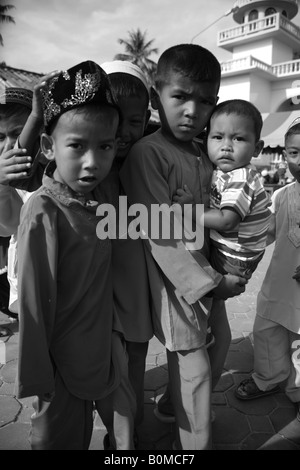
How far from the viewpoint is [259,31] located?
21.4m

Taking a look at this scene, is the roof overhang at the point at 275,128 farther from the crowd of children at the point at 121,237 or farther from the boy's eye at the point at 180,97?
the boy's eye at the point at 180,97

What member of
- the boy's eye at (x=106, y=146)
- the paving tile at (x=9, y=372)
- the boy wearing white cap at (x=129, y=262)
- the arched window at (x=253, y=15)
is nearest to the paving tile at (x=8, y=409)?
the paving tile at (x=9, y=372)

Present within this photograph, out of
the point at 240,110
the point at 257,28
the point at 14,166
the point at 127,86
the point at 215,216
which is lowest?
the point at 215,216

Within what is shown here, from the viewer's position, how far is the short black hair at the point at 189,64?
1.46 m

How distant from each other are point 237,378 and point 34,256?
1.95 m

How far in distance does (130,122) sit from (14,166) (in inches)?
21.0

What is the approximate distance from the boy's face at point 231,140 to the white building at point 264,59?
17.0 metres

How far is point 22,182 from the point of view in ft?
5.08

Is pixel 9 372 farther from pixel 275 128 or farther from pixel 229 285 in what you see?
pixel 275 128

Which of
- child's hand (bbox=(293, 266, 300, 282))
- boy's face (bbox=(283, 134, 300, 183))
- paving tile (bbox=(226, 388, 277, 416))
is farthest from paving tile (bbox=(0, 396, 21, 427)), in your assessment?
boy's face (bbox=(283, 134, 300, 183))

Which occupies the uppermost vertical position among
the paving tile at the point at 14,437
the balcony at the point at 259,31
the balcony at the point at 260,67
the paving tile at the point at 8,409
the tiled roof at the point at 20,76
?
the balcony at the point at 259,31

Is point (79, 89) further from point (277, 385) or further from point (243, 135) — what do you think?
point (277, 385)

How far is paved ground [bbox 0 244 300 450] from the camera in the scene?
1947mm

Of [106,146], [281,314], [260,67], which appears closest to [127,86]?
[106,146]
